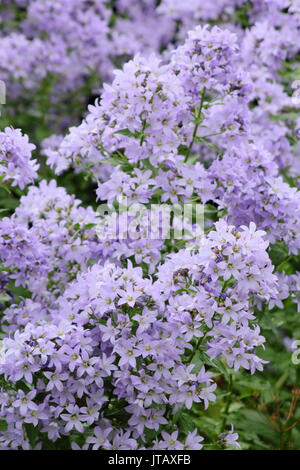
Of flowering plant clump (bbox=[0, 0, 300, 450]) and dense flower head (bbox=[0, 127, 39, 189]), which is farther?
dense flower head (bbox=[0, 127, 39, 189])

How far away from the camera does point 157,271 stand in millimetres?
3293

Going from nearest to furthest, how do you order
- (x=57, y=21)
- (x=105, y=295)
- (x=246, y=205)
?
(x=105, y=295) → (x=246, y=205) → (x=57, y=21)

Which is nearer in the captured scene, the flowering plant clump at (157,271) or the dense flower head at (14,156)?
the flowering plant clump at (157,271)

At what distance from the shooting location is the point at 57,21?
580 centimetres

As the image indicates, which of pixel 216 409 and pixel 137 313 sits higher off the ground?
pixel 137 313

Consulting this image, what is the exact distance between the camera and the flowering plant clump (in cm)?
278

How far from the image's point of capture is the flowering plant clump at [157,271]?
110 inches

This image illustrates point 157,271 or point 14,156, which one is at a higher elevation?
point 14,156

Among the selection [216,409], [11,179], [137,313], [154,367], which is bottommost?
[216,409]

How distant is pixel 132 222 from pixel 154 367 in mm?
683

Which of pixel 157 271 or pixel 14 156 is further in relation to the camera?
pixel 157 271
